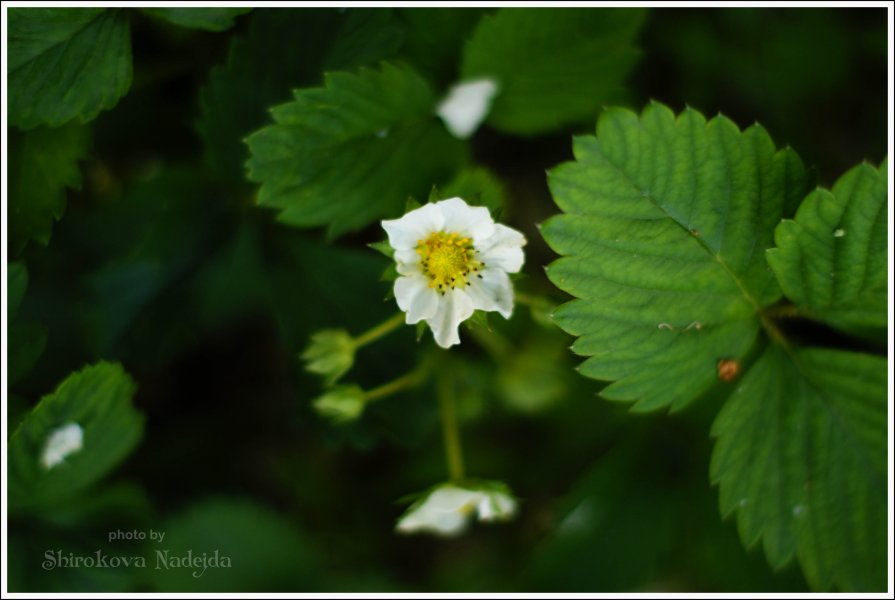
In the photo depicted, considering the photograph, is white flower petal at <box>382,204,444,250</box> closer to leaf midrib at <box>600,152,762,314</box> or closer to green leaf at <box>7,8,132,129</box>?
leaf midrib at <box>600,152,762,314</box>

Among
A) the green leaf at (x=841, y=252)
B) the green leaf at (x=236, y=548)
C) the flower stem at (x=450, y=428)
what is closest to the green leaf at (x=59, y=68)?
the flower stem at (x=450, y=428)

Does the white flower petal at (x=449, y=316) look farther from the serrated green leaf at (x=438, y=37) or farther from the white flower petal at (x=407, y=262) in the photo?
the serrated green leaf at (x=438, y=37)

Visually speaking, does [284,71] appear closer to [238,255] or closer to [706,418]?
[238,255]

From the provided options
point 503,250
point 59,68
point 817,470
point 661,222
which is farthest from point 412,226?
point 817,470

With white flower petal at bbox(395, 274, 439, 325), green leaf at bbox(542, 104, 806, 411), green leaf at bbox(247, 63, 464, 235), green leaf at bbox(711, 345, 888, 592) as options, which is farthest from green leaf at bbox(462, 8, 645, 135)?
green leaf at bbox(711, 345, 888, 592)

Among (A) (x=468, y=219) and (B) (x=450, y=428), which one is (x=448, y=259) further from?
(B) (x=450, y=428)

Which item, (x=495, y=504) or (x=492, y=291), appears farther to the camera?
(x=495, y=504)

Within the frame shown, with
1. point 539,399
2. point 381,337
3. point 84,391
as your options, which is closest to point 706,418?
point 539,399
